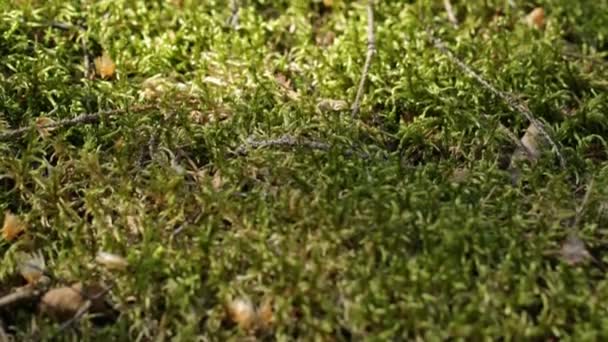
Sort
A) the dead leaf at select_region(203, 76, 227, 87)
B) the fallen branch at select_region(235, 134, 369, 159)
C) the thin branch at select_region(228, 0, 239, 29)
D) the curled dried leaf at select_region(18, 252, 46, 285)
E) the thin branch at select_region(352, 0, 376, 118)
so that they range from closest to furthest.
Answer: the curled dried leaf at select_region(18, 252, 46, 285), the fallen branch at select_region(235, 134, 369, 159), the thin branch at select_region(352, 0, 376, 118), the dead leaf at select_region(203, 76, 227, 87), the thin branch at select_region(228, 0, 239, 29)

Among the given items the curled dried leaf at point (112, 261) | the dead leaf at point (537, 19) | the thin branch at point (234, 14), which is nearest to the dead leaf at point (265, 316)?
the curled dried leaf at point (112, 261)

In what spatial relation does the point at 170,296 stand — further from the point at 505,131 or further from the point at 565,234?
the point at 505,131

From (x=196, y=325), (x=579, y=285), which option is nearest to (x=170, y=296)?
(x=196, y=325)

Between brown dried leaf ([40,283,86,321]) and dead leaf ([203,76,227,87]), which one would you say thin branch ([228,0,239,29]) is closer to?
dead leaf ([203,76,227,87])

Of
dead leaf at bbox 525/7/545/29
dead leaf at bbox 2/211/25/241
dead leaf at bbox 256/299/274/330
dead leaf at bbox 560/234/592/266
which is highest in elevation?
dead leaf at bbox 525/7/545/29

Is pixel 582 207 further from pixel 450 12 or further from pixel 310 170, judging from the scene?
pixel 450 12

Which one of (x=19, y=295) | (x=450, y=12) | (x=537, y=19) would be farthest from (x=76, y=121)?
(x=537, y=19)

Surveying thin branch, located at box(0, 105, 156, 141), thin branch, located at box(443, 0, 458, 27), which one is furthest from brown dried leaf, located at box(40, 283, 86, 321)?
thin branch, located at box(443, 0, 458, 27)
